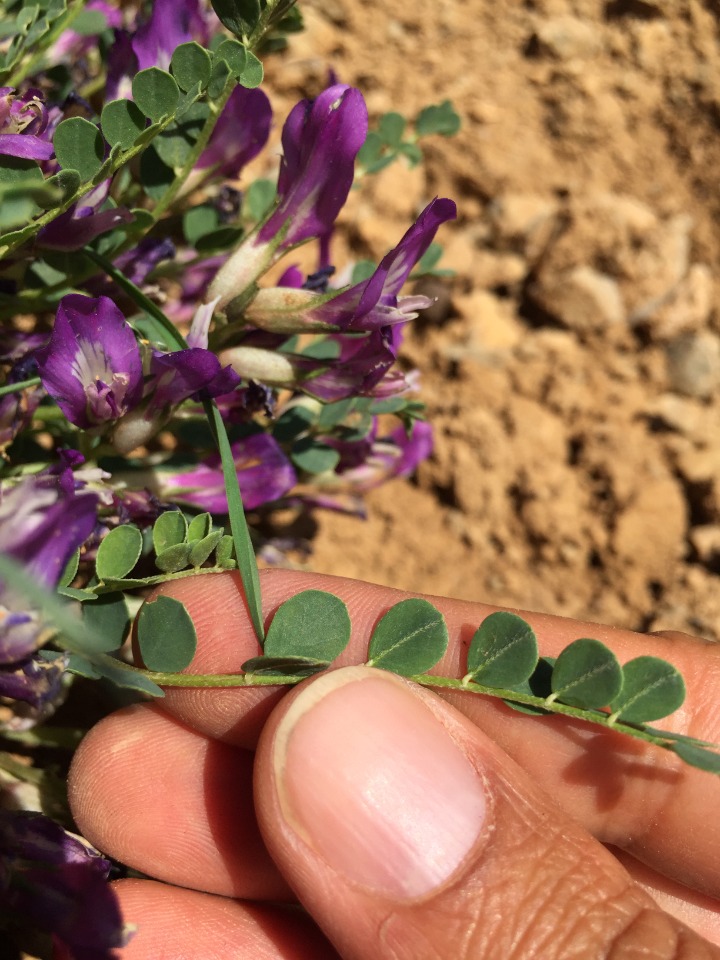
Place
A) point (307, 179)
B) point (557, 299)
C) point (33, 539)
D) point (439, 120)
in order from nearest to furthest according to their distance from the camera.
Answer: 1. point (33, 539)
2. point (307, 179)
3. point (439, 120)
4. point (557, 299)

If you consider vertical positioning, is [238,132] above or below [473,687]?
above

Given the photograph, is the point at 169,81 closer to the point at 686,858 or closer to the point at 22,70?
the point at 22,70

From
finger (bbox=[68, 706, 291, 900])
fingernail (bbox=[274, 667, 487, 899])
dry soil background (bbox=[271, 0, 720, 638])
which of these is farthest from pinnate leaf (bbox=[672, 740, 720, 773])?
dry soil background (bbox=[271, 0, 720, 638])

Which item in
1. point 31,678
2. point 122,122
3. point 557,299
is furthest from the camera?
point 557,299

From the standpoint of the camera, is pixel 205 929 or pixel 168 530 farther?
pixel 205 929

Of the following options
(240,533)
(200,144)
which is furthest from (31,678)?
(200,144)

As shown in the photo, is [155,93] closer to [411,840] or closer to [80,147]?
[80,147]

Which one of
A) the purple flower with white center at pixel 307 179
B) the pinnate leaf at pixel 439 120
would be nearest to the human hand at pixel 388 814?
the purple flower with white center at pixel 307 179

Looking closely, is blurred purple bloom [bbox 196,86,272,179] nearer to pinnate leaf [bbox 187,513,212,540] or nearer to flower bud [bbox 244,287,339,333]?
flower bud [bbox 244,287,339,333]

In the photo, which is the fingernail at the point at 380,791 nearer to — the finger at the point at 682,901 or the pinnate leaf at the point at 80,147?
the finger at the point at 682,901
